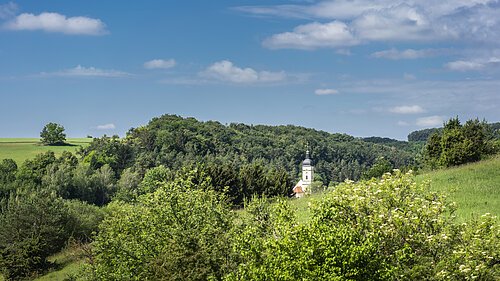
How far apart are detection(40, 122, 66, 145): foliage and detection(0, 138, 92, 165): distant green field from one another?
2.72m

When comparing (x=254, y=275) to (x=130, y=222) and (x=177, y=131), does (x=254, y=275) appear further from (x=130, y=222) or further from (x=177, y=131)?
(x=177, y=131)

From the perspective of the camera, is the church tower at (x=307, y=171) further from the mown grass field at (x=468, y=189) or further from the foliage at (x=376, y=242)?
the foliage at (x=376, y=242)

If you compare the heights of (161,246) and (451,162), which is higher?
(451,162)

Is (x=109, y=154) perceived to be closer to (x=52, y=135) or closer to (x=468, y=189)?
(x=52, y=135)

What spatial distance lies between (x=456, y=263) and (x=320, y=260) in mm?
5297

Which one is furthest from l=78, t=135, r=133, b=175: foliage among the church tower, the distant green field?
the church tower

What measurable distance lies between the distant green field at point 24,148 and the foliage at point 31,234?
7719 cm

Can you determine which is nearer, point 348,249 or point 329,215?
point 348,249

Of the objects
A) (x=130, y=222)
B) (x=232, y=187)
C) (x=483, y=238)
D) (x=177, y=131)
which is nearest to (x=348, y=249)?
(x=483, y=238)

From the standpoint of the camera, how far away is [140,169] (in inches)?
6014

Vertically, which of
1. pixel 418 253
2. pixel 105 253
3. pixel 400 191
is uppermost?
pixel 400 191

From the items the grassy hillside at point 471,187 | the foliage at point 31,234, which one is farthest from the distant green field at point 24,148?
the grassy hillside at point 471,187

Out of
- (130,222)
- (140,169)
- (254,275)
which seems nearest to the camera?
(254,275)

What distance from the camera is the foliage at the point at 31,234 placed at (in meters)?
61.7
